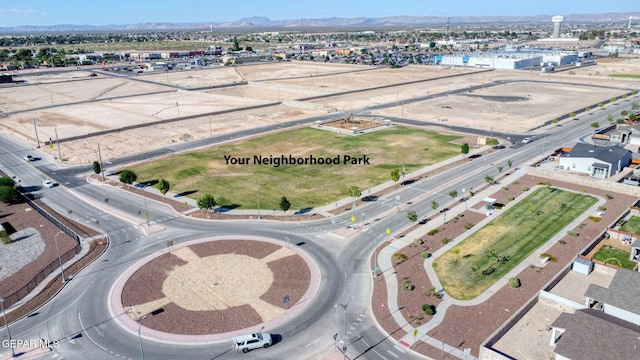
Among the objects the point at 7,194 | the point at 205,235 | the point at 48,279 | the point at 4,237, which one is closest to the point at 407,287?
the point at 205,235

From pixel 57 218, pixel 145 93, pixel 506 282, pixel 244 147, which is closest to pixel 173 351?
pixel 506 282

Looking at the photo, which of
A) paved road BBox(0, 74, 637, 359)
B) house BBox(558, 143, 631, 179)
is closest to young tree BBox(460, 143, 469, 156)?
paved road BBox(0, 74, 637, 359)

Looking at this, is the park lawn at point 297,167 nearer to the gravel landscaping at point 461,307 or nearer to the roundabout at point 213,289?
the roundabout at point 213,289

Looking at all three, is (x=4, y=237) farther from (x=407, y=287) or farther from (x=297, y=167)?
(x=407, y=287)

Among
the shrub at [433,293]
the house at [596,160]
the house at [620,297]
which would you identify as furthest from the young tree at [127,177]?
the house at [596,160]

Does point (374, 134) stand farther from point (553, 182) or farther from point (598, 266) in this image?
point (598, 266)

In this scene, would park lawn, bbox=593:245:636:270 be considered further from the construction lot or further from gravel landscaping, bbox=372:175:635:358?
the construction lot

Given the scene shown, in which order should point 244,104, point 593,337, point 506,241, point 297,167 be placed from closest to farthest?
point 593,337 < point 506,241 < point 297,167 < point 244,104
